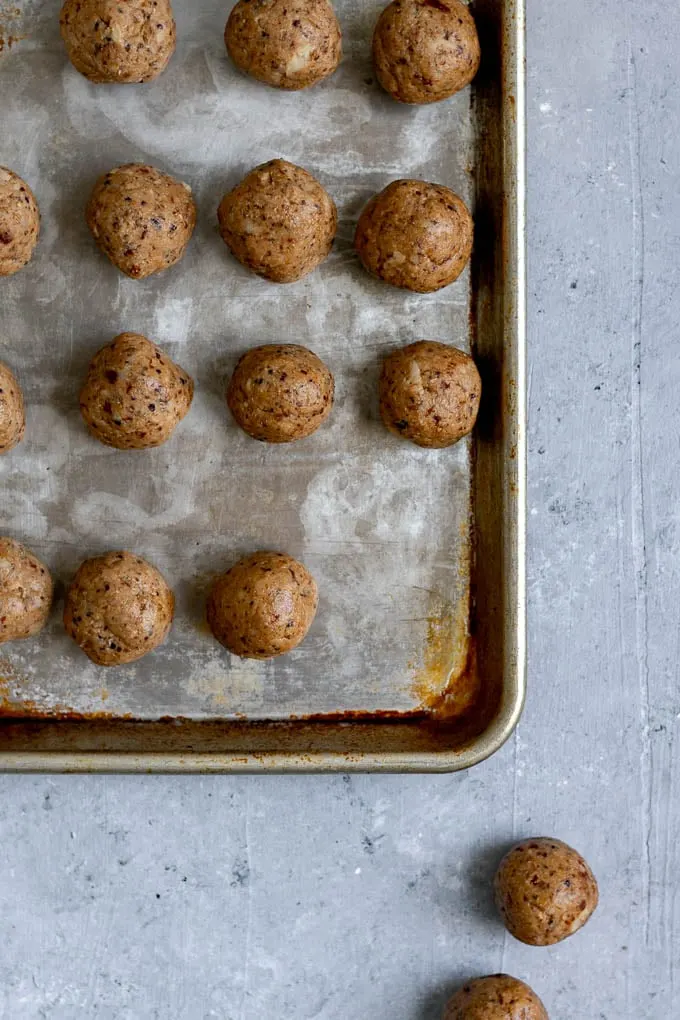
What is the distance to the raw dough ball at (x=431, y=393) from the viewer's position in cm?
187

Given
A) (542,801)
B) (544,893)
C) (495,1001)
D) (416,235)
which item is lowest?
(495,1001)

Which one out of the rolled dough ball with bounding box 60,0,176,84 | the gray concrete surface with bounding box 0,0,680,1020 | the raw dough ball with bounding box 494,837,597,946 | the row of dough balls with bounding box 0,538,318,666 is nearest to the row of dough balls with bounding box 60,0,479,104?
the rolled dough ball with bounding box 60,0,176,84

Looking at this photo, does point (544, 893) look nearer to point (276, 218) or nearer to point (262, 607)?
point (262, 607)

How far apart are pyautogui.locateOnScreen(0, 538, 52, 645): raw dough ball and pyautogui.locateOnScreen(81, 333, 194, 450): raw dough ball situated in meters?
0.30

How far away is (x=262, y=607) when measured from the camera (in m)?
1.84

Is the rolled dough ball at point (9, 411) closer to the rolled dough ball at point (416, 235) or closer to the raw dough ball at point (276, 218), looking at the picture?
the raw dough ball at point (276, 218)

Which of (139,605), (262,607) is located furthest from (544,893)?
(139,605)

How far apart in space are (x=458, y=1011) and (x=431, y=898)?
0.23 metres

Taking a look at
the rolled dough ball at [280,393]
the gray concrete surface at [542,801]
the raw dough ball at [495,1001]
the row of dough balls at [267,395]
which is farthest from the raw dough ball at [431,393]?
the raw dough ball at [495,1001]

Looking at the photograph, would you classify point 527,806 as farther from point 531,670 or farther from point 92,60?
point 92,60

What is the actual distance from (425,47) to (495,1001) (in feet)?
6.59

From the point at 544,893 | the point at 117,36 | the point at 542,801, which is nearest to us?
the point at 117,36

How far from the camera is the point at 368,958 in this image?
2102 millimetres

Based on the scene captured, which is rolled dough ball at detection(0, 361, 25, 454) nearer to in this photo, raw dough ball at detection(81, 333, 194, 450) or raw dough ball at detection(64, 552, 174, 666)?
raw dough ball at detection(81, 333, 194, 450)
